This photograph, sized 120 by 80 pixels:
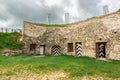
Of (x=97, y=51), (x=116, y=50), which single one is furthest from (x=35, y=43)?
(x=116, y=50)

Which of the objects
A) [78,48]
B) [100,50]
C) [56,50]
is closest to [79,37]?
[78,48]

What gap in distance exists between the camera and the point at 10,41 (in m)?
27.7

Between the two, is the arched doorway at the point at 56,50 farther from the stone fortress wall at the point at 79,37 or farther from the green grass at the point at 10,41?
the green grass at the point at 10,41

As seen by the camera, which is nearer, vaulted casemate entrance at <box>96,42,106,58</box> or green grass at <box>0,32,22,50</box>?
vaulted casemate entrance at <box>96,42,106,58</box>

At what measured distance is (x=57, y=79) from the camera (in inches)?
475

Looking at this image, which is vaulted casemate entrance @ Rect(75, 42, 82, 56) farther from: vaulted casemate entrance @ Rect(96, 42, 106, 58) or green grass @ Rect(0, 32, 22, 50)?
green grass @ Rect(0, 32, 22, 50)

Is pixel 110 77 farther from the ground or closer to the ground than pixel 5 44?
closer to the ground

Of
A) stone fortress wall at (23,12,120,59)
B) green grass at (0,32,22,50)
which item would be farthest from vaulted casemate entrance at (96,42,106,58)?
green grass at (0,32,22,50)

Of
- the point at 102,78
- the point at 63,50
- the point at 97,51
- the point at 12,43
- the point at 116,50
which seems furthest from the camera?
the point at 12,43

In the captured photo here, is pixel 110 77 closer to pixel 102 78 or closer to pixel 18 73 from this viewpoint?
pixel 102 78

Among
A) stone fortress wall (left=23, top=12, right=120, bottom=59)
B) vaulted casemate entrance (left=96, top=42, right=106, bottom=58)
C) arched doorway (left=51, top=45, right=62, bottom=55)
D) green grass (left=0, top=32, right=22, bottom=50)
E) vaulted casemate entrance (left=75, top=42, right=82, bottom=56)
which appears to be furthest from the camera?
green grass (left=0, top=32, right=22, bottom=50)

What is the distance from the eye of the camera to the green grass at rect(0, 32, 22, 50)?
26906 mm

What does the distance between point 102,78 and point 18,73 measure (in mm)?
5582

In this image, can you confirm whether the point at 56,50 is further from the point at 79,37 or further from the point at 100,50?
the point at 100,50
